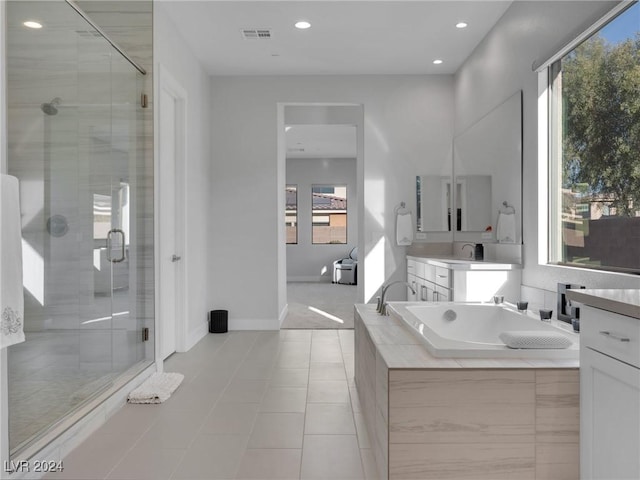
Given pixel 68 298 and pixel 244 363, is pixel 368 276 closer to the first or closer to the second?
pixel 244 363

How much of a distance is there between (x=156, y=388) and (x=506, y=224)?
2.79 meters

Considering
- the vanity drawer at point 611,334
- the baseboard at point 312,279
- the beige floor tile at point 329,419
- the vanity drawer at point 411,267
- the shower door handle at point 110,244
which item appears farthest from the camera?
the baseboard at point 312,279

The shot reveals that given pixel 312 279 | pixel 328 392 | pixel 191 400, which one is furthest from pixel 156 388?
pixel 312 279

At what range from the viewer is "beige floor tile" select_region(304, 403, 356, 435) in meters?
2.41

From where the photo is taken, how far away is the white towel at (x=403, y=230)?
502cm

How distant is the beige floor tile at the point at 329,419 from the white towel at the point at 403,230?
254 cm

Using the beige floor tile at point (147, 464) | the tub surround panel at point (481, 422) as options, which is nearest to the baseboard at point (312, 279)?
the beige floor tile at point (147, 464)

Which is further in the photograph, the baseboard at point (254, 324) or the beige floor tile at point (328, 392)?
the baseboard at point (254, 324)

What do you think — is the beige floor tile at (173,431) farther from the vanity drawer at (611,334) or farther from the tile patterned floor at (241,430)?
the vanity drawer at (611,334)

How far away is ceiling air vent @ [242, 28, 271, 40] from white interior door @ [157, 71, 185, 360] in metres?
0.75

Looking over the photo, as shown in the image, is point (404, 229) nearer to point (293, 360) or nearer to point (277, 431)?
point (293, 360)

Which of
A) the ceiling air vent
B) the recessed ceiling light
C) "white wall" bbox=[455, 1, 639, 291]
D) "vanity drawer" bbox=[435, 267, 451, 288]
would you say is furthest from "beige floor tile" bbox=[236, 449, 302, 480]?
the ceiling air vent

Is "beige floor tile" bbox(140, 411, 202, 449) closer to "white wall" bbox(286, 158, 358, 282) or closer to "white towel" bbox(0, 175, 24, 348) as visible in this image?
"white towel" bbox(0, 175, 24, 348)

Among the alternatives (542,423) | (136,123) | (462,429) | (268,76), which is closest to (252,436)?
(462,429)
